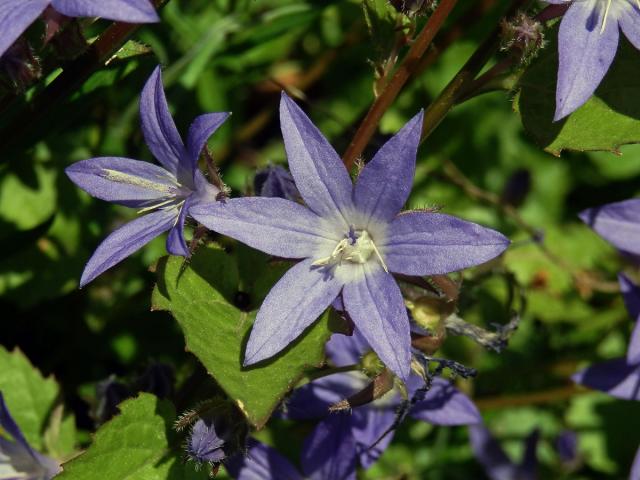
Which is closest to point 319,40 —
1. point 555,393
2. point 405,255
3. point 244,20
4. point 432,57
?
point 244,20

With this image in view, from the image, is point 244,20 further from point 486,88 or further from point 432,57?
point 486,88

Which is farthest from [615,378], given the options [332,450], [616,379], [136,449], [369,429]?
[136,449]

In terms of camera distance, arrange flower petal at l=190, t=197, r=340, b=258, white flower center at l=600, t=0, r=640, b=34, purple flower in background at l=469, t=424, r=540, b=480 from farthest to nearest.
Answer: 1. purple flower in background at l=469, t=424, r=540, b=480
2. white flower center at l=600, t=0, r=640, b=34
3. flower petal at l=190, t=197, r=340, b=258

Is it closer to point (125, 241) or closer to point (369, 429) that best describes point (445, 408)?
point (369, 429)

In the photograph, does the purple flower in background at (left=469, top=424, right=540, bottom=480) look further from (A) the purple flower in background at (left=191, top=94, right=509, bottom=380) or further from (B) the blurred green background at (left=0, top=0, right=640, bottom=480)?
(A) the purple flower in background at (left=191, top=94, right=509, bottom=380)

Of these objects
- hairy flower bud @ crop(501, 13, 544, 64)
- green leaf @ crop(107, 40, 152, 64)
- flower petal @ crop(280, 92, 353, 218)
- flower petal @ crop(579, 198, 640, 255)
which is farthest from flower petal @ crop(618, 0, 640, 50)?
green leaf @ crop(107, 40, 152, 64)
